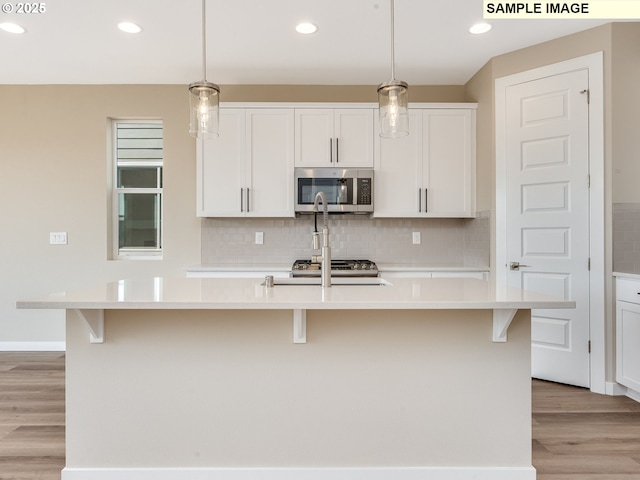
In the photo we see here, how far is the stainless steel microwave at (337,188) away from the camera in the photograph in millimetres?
3691

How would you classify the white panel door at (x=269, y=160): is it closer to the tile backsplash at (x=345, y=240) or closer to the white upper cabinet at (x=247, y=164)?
the white upper cabinet at (x=247, y=164)

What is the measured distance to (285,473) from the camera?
5.93 ft

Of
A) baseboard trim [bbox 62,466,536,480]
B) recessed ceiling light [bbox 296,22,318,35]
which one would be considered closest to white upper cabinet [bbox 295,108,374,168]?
recessed ceiling light [bbox 296,22,318,35]

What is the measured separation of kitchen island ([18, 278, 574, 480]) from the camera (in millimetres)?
1809

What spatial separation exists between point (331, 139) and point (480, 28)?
1.41m

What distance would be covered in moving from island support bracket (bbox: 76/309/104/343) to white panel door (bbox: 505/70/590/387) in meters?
2.88

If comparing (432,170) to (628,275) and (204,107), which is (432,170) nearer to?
(628,275)

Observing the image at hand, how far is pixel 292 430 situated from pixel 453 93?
348cm

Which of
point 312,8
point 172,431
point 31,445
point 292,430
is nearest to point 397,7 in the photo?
point 312,8

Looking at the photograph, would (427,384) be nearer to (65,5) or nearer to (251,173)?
(251,173)

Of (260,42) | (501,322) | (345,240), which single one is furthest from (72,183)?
(501,322)

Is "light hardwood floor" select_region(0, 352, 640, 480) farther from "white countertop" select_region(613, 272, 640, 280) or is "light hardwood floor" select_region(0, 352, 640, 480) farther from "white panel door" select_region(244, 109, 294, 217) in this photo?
"white panel door" select_region(244, 109, 294, 217)

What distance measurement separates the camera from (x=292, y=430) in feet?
6.00

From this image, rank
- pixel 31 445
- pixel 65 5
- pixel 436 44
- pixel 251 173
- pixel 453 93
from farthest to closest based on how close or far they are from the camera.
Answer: pixel 453 93
pixel 251 173
pixel 436 44
pixel 65 5
pixel 31 445
